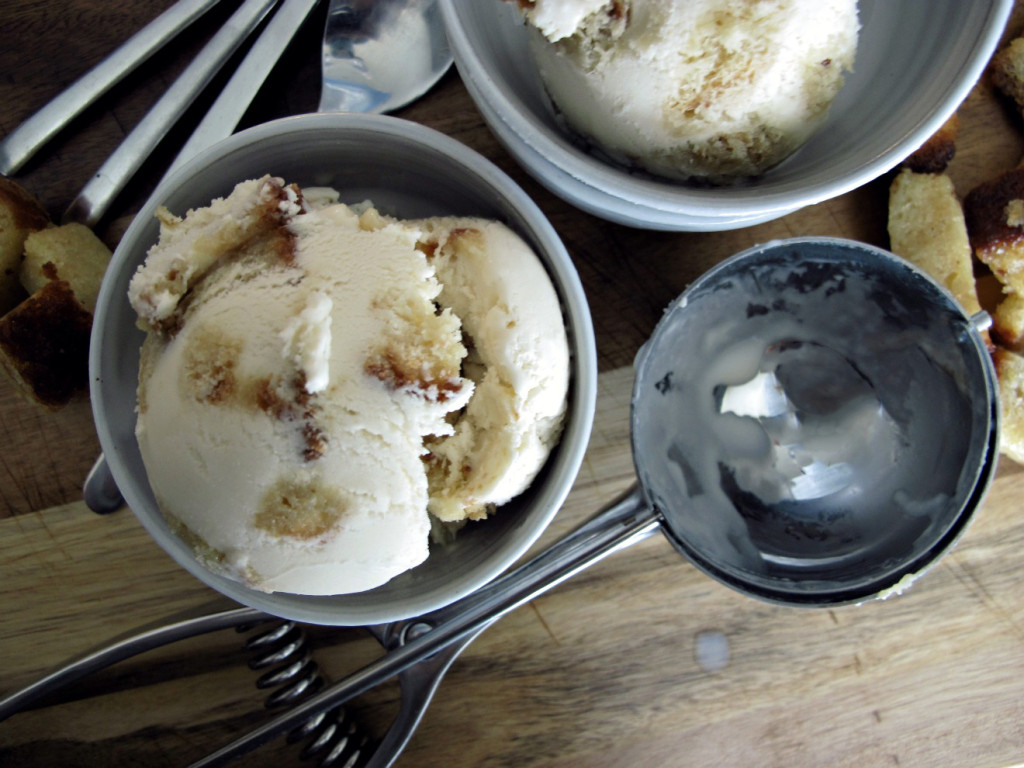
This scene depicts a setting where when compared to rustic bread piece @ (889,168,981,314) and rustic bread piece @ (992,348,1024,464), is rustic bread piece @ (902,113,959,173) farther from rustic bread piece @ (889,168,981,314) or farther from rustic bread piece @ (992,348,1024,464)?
rustic bread piece @ (992,348,1024,464)

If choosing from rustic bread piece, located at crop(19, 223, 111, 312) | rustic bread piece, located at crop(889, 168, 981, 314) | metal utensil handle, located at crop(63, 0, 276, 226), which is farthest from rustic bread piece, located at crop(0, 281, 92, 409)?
rustic bread piece, located at crop(889, 168, 981, 314)

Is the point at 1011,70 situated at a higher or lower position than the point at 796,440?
higher

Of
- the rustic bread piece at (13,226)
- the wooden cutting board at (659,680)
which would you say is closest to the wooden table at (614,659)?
the wooden cutting board at (659,680)


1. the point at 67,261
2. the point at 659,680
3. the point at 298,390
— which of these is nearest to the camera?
the point at 298,390

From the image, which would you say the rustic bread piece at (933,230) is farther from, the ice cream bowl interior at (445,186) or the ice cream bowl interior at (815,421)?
the ice cream bowl interior at (445,186)

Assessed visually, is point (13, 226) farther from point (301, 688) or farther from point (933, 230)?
point (933, 230)

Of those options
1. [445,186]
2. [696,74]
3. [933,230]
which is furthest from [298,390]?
[933,230]

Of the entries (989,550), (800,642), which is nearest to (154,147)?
(800,642)
